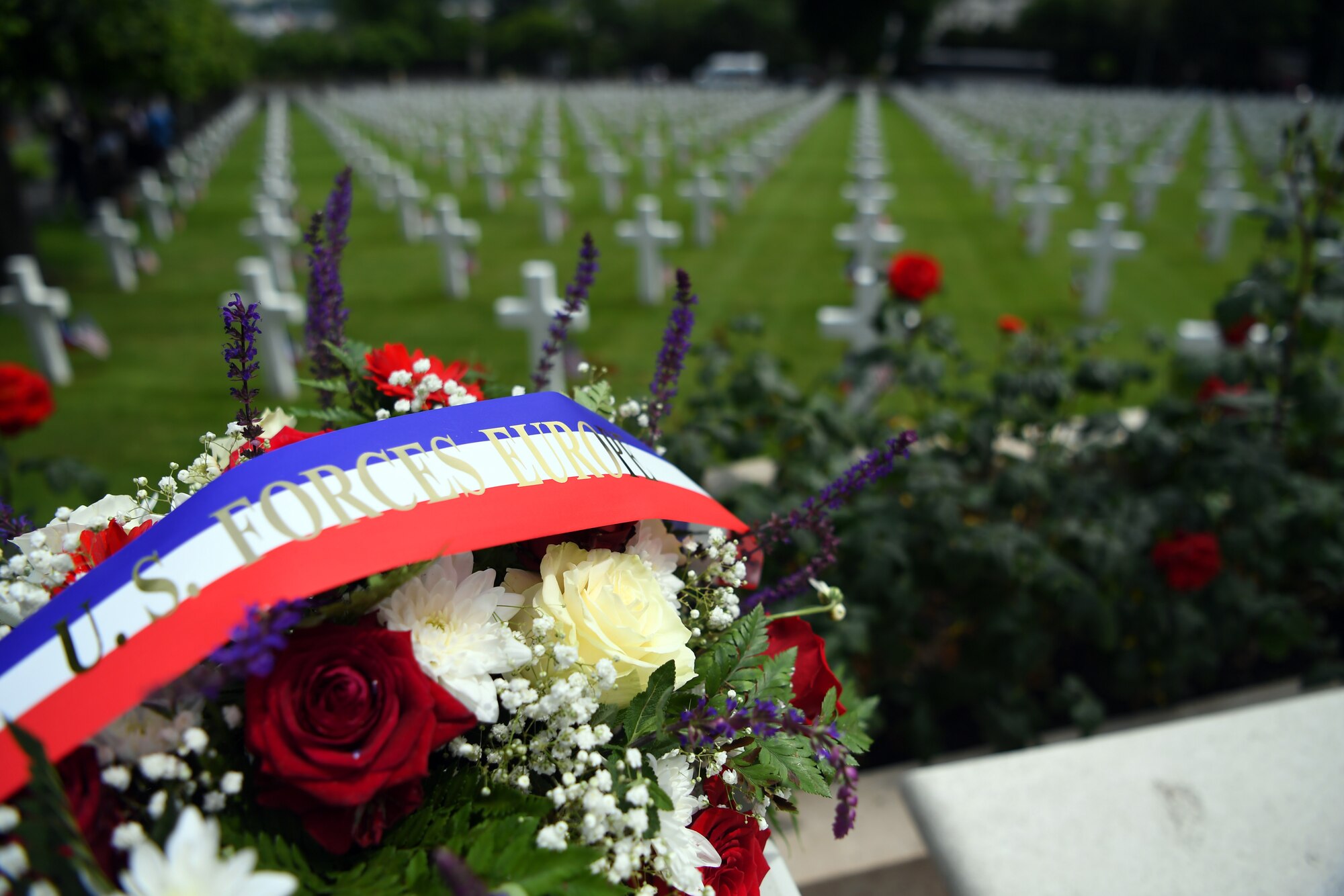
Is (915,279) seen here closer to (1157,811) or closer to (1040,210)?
(1157,811)

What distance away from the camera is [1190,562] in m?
2.51

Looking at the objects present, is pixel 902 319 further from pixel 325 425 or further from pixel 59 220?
pixel 59 220

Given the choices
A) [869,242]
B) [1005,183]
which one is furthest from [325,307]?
[1005,183]

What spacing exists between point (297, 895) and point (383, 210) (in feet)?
38.5

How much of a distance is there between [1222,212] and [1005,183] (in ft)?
8.72

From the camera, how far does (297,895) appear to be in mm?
812

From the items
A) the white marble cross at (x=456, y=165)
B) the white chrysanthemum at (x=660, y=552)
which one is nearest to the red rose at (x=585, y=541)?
the white chrysanthemum at (x=660, y=552)

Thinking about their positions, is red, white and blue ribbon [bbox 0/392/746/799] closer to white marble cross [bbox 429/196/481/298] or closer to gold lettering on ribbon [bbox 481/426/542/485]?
gold lettering on ribbon [bbox 481/426/542/485]

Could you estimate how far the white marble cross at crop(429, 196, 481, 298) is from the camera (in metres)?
7.44

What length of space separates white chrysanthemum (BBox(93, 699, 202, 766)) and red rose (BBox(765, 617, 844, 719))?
702 millimetres

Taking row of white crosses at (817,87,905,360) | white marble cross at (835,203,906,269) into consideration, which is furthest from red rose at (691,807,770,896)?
white marble cross at (835,203,906,269)

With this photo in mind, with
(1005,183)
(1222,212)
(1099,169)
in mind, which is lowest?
(1222,212)

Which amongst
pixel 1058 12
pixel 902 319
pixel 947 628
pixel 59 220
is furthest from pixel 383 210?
pixel 1058 12

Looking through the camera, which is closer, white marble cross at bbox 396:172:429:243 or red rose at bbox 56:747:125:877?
red rose at bbox 56:747:125:877
